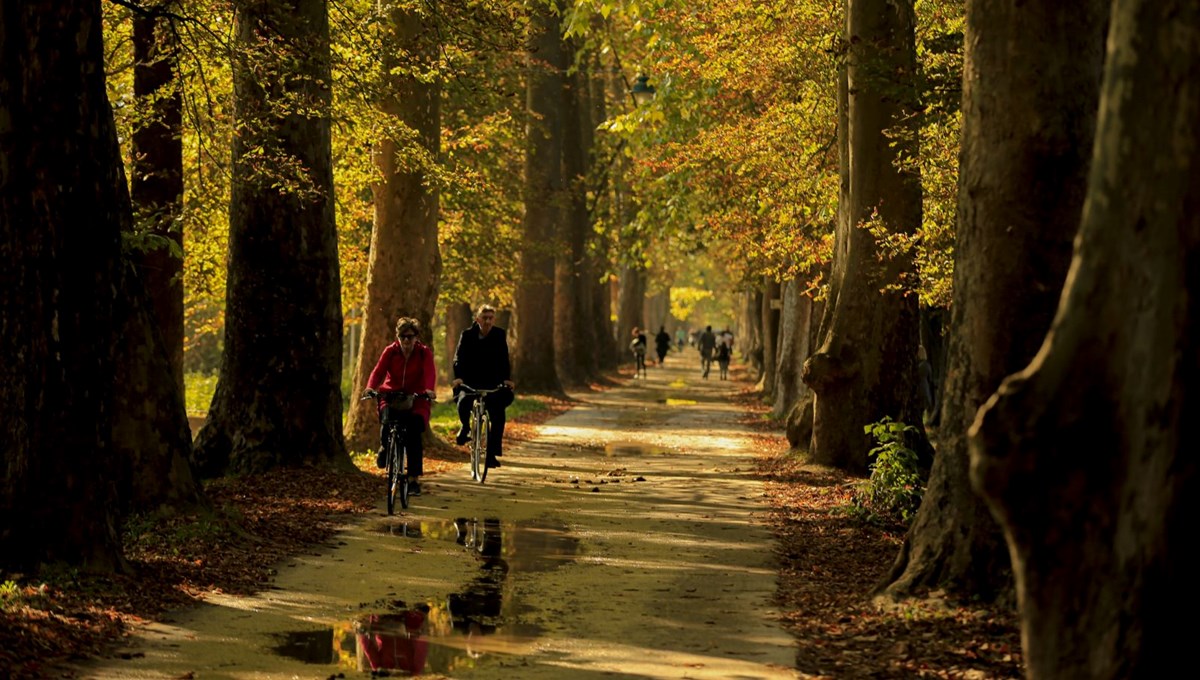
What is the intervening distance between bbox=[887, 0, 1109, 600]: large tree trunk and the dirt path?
143cm

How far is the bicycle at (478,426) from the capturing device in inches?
762

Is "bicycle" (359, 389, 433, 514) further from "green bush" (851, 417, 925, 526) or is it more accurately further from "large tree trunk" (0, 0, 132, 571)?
"large tree trunk" (0, 0, 132, 571)

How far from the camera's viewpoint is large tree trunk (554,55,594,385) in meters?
46.0

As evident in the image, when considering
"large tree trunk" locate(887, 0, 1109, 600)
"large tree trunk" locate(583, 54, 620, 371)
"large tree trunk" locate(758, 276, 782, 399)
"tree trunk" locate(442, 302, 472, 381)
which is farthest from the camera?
"tree trunk" locate(442, 302, 472, 381)

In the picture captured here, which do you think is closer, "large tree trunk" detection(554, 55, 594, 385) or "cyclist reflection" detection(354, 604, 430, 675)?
"cyclist reflection" detection(354, 604, 430, 675)

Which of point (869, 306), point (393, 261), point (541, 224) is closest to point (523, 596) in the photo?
point (869, 306)

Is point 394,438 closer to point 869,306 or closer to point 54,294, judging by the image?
point 54,294

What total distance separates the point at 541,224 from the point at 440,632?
3261cm

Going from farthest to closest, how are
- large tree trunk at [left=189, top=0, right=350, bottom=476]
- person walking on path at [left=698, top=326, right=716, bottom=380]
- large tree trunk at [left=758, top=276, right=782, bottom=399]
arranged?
person walking on path at [left=698, top=326, right=716, bottom=380]
large tree trunk at [left=758, top=276, right=782, bottom=399]
large tree trunk at [left=189, top=0, right=350, bottom=476]

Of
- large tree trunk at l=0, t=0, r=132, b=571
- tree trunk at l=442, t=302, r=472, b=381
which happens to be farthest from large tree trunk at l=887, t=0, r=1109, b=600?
tree trunk at l=442, t=302, r=472, b=381

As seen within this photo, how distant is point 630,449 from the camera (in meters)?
27.1

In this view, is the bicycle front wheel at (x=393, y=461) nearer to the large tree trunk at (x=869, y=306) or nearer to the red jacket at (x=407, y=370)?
the red jacket at (x=407, y=370)

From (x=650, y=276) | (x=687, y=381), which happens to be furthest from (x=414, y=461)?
(x=650, y=276)

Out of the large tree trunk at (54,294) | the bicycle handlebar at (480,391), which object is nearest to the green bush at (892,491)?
the bicycle handlebar at (480,391)
